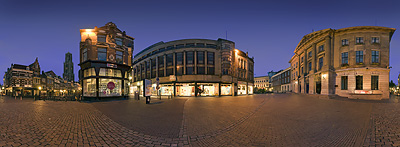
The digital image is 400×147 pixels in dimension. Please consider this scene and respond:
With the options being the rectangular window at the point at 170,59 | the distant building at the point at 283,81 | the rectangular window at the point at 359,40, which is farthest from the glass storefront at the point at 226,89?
the distant building at the point at 283,81

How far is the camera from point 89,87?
884 inches

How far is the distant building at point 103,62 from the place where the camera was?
21.8 metres

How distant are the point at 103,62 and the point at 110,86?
3.90m

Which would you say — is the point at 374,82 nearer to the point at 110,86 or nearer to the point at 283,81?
the point at 110,86

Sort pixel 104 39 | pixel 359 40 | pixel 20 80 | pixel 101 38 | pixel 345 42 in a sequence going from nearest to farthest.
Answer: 1. pixel 101 38
2. pixel 104 39
3. pixel 359 40
4. pixel 345 42
5. pixel 20 80

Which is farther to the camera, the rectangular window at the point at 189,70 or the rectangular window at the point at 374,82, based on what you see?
the rectangular window at the point at 189,70

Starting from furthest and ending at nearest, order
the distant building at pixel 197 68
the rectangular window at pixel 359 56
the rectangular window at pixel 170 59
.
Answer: the rectangular window at pixel 170 59
the distant building at pixel 197 68
the rectangular window at pixel 359 56

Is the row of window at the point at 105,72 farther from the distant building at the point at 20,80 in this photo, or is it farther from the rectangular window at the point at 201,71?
the distant building at the point at 20,80

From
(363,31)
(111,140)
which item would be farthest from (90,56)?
(363,31)

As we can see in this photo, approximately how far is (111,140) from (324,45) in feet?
129

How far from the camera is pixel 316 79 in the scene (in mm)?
31766

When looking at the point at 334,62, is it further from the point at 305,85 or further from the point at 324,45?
the point at 305,85

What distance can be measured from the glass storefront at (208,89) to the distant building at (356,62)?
71.0 ft

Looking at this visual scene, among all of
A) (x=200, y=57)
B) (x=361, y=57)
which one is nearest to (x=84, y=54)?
(x=200, y=57)
